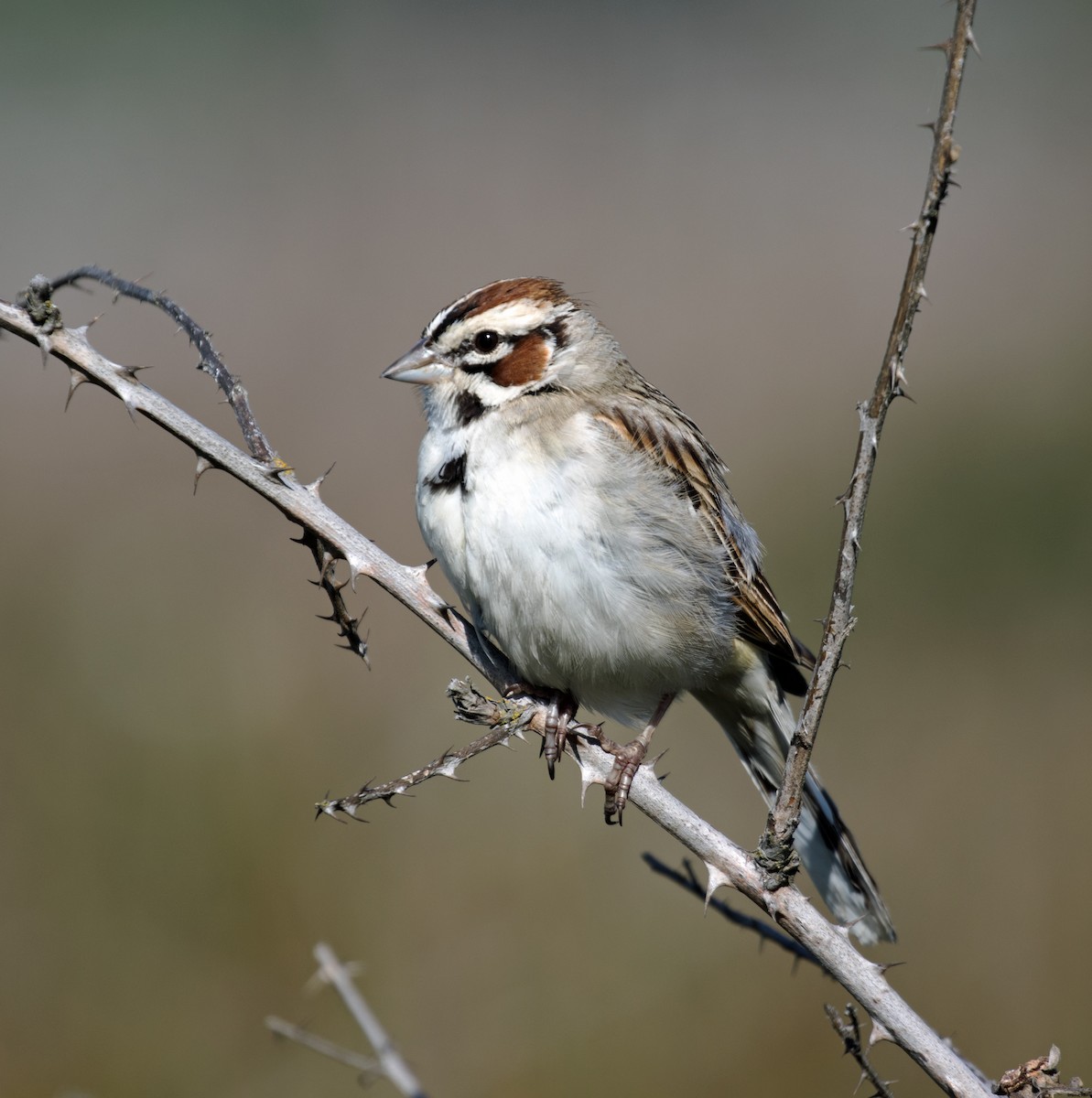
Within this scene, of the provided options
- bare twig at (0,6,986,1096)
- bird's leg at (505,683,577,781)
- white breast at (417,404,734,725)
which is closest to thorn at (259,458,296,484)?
bare twig at (0,6,986,1096)

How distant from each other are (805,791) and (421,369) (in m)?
1.40

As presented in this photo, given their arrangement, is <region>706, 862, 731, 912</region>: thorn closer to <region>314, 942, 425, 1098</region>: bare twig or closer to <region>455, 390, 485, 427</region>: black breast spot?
<region>314, 942, 425, 1098</region>: bare twig

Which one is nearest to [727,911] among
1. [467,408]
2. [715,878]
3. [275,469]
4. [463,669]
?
[715,878]

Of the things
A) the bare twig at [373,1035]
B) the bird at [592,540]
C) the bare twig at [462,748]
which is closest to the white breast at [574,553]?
the bird at [592,540]

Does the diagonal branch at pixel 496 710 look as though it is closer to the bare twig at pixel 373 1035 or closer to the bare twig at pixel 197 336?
the bare twig at pixel 197 336

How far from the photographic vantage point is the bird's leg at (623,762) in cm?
264

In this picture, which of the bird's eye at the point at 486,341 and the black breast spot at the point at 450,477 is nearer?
the black breast spot at the point at 450,477

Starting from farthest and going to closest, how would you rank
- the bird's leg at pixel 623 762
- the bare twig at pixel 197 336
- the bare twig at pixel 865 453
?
the bird's leg at pixel 623 762 → the bare twig at pixel 197 336 → the bare twig at pixel 865 453

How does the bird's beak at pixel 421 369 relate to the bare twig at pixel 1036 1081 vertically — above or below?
above

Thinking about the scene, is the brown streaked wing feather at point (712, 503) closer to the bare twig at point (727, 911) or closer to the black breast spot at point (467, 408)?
the black breast spot at point (467, 408)

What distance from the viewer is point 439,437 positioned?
10.3ft

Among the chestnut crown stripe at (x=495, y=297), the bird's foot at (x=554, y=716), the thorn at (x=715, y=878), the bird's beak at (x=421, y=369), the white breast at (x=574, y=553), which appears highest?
the chestnut crown stripe at (x=495, y=297)

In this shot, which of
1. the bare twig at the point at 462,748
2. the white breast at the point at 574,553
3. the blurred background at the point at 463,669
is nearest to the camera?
the bare twig at the point at 462,748

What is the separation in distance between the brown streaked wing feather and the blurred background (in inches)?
69.4
